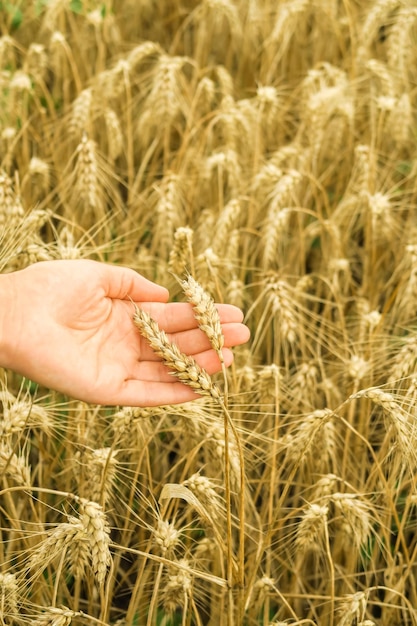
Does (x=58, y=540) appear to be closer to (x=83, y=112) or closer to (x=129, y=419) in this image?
(x=129, y=419)

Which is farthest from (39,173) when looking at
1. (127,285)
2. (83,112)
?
(127,285)

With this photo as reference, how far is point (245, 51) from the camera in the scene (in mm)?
3162

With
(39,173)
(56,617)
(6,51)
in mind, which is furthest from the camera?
(6,51)

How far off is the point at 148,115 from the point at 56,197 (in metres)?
0.46

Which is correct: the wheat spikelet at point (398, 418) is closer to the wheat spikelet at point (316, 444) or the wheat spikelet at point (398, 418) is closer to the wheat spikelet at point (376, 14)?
the wheat spikelet at point (316, 444)

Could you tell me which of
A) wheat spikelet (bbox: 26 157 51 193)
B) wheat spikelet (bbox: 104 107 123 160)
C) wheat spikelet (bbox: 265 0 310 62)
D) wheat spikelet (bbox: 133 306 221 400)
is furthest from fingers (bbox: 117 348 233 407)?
wheat spikelet (bbox: 265 0 310 62)

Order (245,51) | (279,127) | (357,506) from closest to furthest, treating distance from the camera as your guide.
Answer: (357,506)
(279,127)
(245,51)

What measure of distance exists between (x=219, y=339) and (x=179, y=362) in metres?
0.09

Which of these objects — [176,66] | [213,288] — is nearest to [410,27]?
[176,66]

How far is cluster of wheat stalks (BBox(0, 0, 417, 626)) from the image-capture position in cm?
150

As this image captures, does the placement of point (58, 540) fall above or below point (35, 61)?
below

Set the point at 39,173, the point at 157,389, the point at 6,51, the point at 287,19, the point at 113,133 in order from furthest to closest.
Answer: the point at 6,51
the point at 287,19
the point at 113,133
the point at 39,173
the point at 157,389

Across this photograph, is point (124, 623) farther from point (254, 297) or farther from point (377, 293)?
point (377, 293)

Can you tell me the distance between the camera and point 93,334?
1.60 metres
